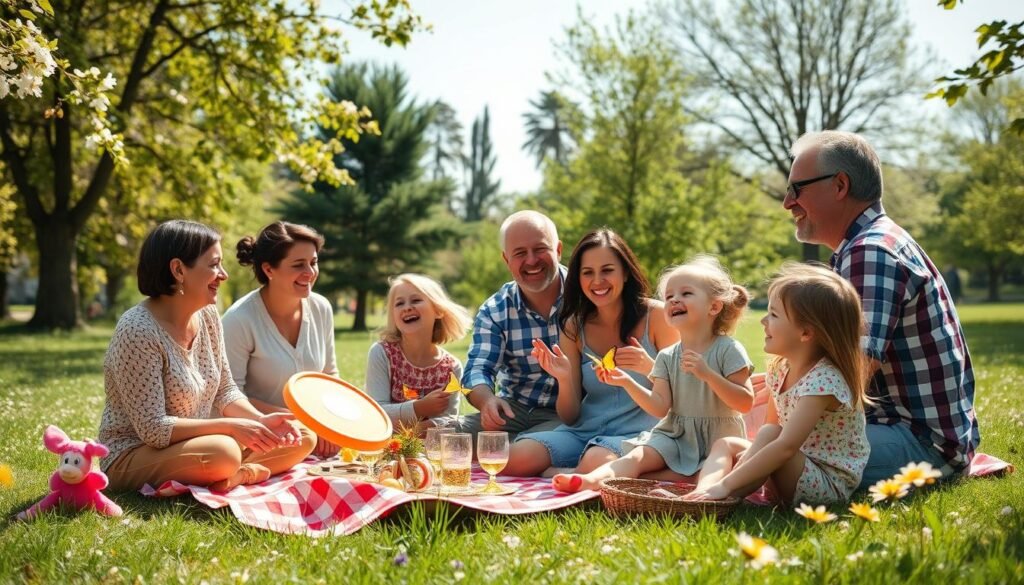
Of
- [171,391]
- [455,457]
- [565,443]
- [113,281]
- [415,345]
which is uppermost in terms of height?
[113,281]

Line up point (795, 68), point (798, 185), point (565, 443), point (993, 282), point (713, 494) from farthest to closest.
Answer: point (993, 282)
point (795, 68)
point (565, 443)
point (798, 185)
point (713, 494)

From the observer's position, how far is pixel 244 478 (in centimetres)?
524

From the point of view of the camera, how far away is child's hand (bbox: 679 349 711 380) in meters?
4.77

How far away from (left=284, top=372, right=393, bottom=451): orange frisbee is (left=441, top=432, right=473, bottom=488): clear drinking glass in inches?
19.8

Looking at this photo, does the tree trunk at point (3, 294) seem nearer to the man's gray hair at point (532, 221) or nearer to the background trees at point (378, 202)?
the background trees at point (378, 202)

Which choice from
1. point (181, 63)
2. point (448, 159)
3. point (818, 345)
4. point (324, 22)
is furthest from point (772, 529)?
point (448, 159)

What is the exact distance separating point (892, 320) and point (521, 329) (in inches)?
104

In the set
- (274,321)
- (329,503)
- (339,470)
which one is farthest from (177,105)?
(329,503)

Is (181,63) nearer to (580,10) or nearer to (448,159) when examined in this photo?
(580,10)

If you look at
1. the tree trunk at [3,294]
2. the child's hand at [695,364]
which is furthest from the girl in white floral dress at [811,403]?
the tree trunk at [3,294]

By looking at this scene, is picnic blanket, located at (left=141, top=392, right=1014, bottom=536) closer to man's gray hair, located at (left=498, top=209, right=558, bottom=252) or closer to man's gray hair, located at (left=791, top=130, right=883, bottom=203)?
man's gray hair, located at (left=791, top=130, right=883, bottom=203)

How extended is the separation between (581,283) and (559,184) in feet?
67.4

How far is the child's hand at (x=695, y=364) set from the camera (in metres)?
4.77

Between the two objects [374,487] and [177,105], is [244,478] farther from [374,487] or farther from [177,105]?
[177,105]
